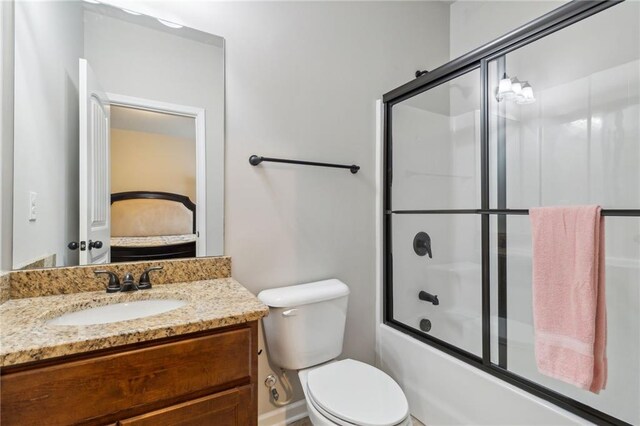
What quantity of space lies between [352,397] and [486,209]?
3.38ft

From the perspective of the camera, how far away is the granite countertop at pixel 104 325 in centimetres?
73

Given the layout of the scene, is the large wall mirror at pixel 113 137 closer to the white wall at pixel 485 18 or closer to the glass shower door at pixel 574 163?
the glass shower door at pixel 574 163

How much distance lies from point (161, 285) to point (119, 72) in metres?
0.90

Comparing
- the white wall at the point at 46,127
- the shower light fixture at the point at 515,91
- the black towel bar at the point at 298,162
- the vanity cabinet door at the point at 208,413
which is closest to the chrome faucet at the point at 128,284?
the white wall at the point at 46,127

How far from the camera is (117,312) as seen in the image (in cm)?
110

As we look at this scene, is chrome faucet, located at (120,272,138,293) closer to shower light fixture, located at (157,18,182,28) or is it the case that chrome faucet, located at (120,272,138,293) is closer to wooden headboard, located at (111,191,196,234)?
wooden headboard, located at (111,191,196,234)

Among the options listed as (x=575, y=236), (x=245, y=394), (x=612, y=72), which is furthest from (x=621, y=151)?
(x=245, y=394)

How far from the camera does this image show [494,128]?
159 centimetres

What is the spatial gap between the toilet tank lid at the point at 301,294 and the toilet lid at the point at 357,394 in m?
0.32

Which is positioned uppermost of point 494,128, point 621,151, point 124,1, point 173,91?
point 124,1

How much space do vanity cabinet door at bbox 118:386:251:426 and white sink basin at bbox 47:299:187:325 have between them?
32 centimetres

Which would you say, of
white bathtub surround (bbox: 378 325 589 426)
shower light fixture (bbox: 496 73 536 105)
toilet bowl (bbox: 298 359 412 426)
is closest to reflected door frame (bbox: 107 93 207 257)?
toilet bowl (bbox: 298 359 412 426)

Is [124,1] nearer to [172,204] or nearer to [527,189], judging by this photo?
[172,204]

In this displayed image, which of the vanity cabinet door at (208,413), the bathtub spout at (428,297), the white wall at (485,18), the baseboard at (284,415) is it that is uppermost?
the white wall at (485,18)
